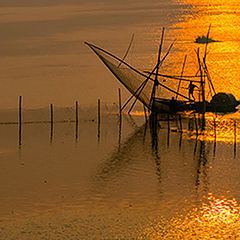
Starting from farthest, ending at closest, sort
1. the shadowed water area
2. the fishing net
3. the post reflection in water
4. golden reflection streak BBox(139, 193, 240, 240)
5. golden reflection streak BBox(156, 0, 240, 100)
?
1. golden reflection streak BBox(156, 0, 240, 100)
2. the fishing net
3. the shadowed water area
4. the post reflection in water
5. golden reflection streak BBox(139, 193, 240, 240)

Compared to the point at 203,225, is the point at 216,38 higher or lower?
higher

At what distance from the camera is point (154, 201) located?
68.4 feet

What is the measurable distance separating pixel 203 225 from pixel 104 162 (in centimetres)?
809

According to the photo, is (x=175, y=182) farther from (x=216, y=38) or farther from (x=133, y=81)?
(x=216, y=38)

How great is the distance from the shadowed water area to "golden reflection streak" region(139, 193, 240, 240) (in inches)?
0.8

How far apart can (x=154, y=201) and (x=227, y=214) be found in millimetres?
2224

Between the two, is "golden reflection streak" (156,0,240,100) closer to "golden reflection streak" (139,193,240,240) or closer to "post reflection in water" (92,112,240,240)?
"post reflection in water" (92,112,240,240)

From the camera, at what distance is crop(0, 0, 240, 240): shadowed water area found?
1864 centimetres

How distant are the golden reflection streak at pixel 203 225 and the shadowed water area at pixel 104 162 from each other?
21 millimetres

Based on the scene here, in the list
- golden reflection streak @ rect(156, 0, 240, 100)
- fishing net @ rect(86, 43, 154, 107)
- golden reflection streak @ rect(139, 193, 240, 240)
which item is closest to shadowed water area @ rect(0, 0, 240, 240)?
golden reflection streak @ rect(139, 193, 240, 240)

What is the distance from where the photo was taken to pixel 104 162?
85.6ft

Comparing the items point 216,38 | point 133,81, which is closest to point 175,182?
point 133,81

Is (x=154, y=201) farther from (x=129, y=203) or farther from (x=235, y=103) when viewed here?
(x=235, y=103)

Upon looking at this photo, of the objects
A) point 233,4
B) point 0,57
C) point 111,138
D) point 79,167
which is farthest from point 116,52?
point 233,4
